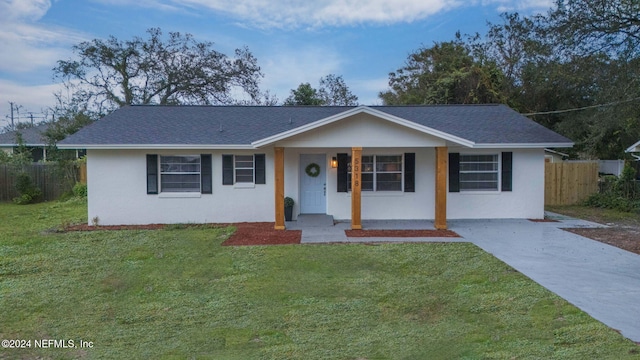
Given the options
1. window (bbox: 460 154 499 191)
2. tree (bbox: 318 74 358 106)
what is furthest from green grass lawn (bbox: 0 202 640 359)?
tree (bbox: 318 74 358 106)

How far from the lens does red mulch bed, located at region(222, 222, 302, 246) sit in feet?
30.1

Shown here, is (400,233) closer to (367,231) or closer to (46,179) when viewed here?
(367,231)

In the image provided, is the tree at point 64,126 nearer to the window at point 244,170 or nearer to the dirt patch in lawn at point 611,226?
the window at point 244,170

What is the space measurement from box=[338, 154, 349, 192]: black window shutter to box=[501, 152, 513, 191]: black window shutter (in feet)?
16.7

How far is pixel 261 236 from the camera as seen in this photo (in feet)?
32.5

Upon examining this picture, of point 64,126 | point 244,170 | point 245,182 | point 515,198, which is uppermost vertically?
point 64,126

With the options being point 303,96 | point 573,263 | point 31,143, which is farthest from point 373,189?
point 31,143

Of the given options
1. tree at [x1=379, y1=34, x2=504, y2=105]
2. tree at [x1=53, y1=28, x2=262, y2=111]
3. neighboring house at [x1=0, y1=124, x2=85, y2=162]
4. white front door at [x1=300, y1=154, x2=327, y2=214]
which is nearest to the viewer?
white front door at [x1=300, y1=154, x2=327, y2=214]

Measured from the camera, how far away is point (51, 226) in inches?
Answer: 456

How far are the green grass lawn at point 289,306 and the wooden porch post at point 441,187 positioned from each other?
2.20 m

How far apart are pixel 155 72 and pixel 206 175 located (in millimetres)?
18076

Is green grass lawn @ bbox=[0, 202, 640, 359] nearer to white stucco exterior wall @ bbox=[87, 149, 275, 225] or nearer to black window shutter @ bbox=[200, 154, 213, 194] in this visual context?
white stucco exterior wall @ bbox=[87, 149, 275, 225]

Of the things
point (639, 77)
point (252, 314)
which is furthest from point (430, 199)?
point (252, 314)

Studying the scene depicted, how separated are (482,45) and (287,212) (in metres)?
25.1
